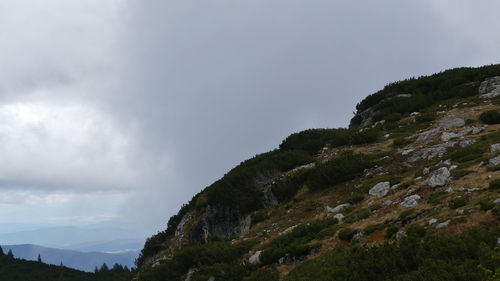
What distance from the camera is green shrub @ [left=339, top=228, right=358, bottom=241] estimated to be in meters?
12.2

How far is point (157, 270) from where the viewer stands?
17609 millimetres

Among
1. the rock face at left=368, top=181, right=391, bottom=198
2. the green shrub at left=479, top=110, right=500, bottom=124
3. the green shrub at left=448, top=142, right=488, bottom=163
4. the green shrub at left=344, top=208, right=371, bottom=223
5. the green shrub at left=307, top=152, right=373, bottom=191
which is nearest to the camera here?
the green shrub at left=344, top=208, right=371, bottom=223

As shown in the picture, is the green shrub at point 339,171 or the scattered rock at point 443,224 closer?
the scattered rock at point 443,224

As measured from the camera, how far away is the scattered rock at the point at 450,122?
790 inches

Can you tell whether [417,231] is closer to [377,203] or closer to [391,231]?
[391,231]

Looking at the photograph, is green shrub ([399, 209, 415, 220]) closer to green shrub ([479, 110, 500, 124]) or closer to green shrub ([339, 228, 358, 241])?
green shrub ([339, 228, 358, 241])

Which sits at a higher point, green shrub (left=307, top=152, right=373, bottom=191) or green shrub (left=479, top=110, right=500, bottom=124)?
green shrub (left=479, top=110, right=500, bottom=124)

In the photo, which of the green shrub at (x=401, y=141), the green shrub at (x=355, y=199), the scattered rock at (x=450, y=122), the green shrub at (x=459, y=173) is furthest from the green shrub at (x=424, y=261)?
the scattered rock at (x=450, y=122)

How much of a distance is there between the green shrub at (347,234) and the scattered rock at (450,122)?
1167 centimetres

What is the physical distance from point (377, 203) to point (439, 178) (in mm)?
2484

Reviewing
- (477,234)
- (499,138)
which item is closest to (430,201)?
(477,234)

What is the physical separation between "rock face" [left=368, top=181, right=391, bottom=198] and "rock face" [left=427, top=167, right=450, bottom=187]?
190 centimetres

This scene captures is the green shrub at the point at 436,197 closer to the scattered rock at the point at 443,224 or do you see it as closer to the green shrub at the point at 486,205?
the green shrub at the point at 486,205

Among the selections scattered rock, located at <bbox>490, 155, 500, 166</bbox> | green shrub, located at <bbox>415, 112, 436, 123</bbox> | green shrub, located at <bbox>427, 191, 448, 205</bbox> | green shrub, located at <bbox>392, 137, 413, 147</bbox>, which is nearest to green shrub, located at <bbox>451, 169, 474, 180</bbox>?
scattered rock, located at <bbox>490, 155, 500, 166</bbox>
